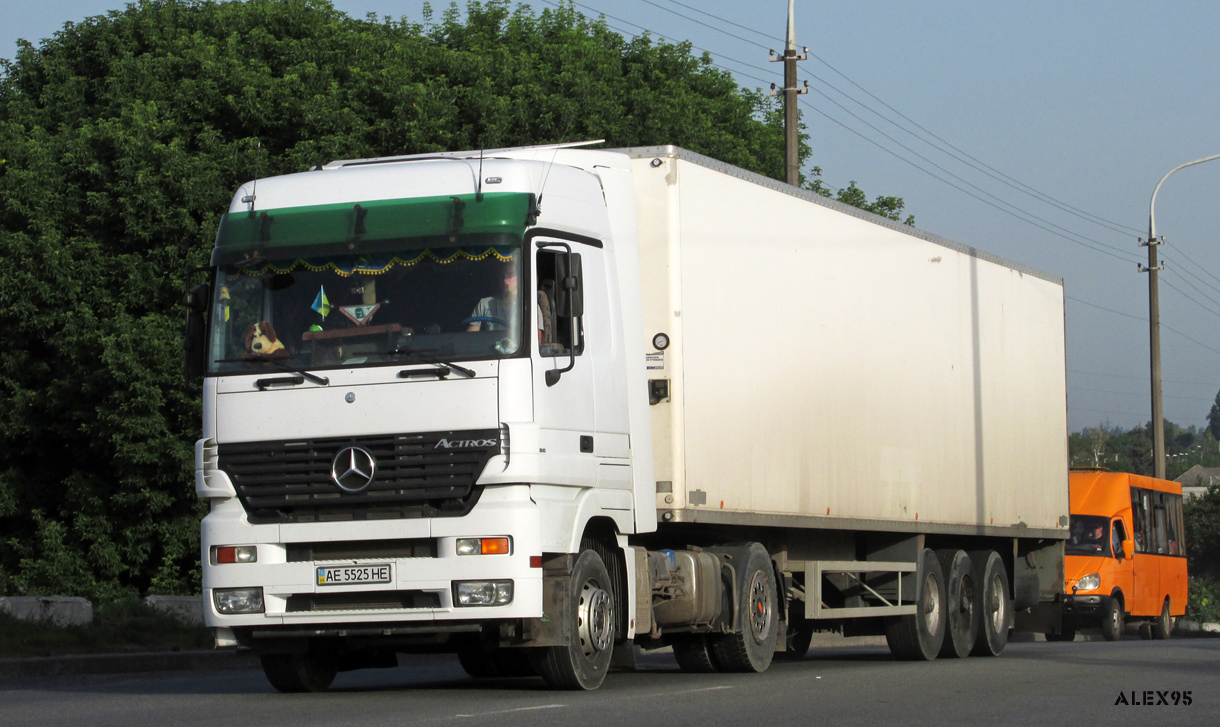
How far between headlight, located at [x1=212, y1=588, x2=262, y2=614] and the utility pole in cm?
1409

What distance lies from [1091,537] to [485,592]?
20.9 metres

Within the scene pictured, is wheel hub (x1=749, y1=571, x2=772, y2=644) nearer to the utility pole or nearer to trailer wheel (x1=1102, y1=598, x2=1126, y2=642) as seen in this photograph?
the utility pole

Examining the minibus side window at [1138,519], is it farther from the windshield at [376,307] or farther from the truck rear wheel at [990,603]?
the windshield at [376,307]

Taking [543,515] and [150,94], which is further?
[150,94]

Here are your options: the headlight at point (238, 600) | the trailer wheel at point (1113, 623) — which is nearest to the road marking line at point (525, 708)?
the headlight at point (238, 600)

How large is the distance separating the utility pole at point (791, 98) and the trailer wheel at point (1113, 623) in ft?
31.2

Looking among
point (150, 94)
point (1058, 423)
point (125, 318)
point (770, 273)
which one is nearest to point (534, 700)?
point (770, 273)

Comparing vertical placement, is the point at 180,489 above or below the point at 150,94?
below

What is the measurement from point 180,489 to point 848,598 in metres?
13.1

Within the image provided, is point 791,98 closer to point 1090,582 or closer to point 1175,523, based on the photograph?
point 1090,582

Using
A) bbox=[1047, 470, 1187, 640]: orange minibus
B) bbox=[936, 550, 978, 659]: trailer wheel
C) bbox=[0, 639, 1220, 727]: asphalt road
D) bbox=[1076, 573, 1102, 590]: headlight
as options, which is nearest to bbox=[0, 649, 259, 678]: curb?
bbox=[0, 639, 1220, 727]: asphalt road

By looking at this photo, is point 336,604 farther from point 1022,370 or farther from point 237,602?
point 1022,370

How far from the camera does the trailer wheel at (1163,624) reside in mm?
31219

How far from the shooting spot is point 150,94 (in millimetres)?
27484
